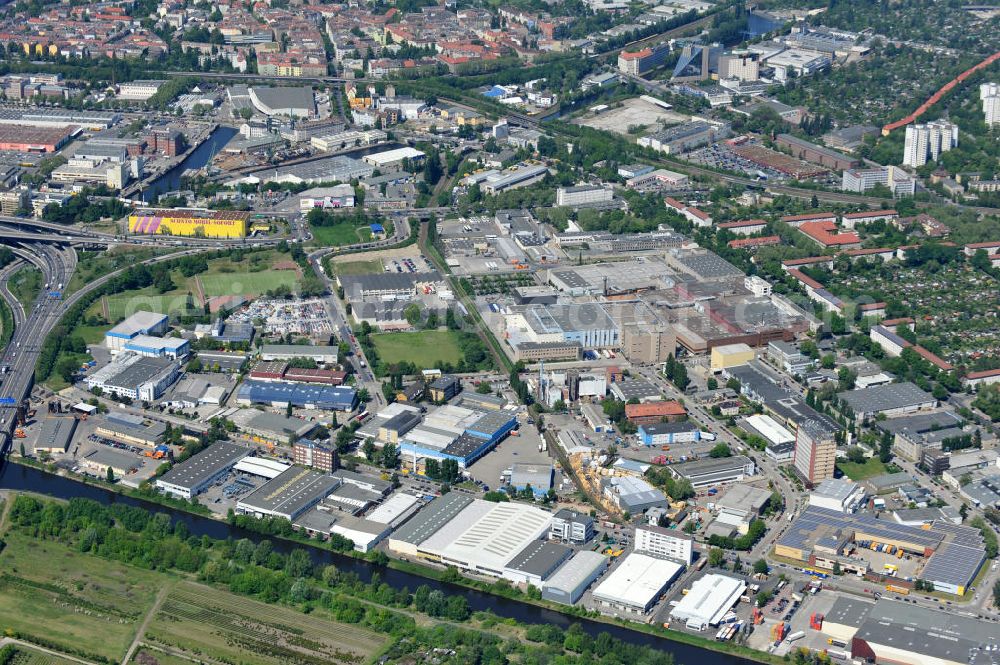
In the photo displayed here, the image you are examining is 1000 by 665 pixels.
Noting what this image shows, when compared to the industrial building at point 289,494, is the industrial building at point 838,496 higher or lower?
higher

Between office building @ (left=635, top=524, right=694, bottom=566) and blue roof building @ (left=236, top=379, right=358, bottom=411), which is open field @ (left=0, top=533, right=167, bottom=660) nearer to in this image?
blue roof building @ (left=236, top=379, right=358, bottom=411)

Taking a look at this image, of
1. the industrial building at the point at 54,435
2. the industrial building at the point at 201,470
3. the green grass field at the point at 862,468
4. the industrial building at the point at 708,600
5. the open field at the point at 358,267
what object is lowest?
the open field at the point at 358,267

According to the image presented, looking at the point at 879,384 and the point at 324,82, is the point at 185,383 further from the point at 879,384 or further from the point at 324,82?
the point at 324,82

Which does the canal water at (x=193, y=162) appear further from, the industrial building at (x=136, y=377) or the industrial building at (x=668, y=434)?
the industrial building at (x=668, y=434)

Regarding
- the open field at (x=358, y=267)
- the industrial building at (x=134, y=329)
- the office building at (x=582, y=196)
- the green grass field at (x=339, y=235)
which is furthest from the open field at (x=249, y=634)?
the office building at (x=582, y=196)

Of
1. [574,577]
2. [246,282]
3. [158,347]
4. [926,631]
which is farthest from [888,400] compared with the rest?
[246,282]

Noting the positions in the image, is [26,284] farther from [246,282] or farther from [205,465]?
[205,465]

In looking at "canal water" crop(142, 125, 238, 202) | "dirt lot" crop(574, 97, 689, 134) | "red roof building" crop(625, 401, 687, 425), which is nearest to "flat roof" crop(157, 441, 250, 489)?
"red roof building" crop(625, 401, 687, 425)
